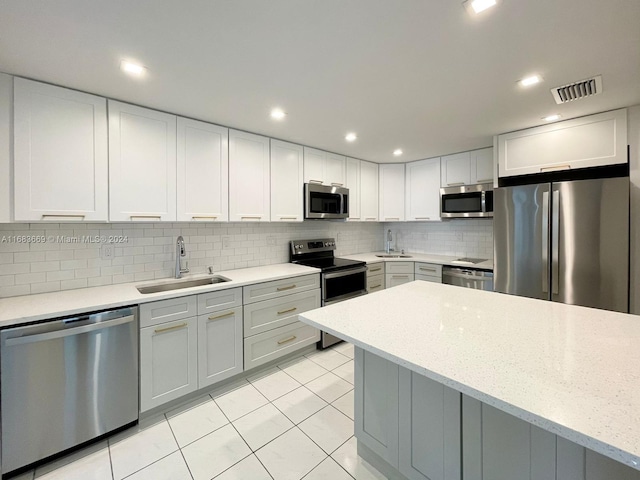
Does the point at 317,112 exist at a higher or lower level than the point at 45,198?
higher

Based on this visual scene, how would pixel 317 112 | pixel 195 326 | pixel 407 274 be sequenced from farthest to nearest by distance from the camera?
pixel 407 274
pixel 317 112
pixel 195 326

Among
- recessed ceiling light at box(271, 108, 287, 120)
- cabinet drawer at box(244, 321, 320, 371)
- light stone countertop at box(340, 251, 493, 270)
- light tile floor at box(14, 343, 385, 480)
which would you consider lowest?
light tile floor at box(14, 343, 385, 480)

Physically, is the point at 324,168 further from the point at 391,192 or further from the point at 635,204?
the point at 635,204

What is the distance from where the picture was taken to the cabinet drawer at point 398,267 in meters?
3.90

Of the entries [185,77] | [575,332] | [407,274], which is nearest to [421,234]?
[407,274]

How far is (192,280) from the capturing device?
2.62 meters

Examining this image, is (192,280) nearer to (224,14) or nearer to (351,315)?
(351,315)

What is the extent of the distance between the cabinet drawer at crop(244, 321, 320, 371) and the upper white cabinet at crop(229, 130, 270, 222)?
3.90 ft

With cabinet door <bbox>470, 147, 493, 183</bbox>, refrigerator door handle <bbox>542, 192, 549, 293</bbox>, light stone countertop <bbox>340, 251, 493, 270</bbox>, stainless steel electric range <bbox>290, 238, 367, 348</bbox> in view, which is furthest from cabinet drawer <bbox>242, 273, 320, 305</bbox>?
cabinet door <bbox>470, 147, 493, 183</bbox>

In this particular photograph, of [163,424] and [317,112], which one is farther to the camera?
[317,112]

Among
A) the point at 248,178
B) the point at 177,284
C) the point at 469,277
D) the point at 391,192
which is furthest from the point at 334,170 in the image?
the point at 177,284

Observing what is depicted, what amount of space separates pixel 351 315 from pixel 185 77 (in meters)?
1.85

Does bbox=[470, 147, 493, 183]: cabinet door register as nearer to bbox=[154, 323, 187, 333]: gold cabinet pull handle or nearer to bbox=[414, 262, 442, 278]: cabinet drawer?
bbox=[414, 262, 442, 278]: cabinet drawer

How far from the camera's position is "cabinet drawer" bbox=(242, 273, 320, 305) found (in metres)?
2.55
